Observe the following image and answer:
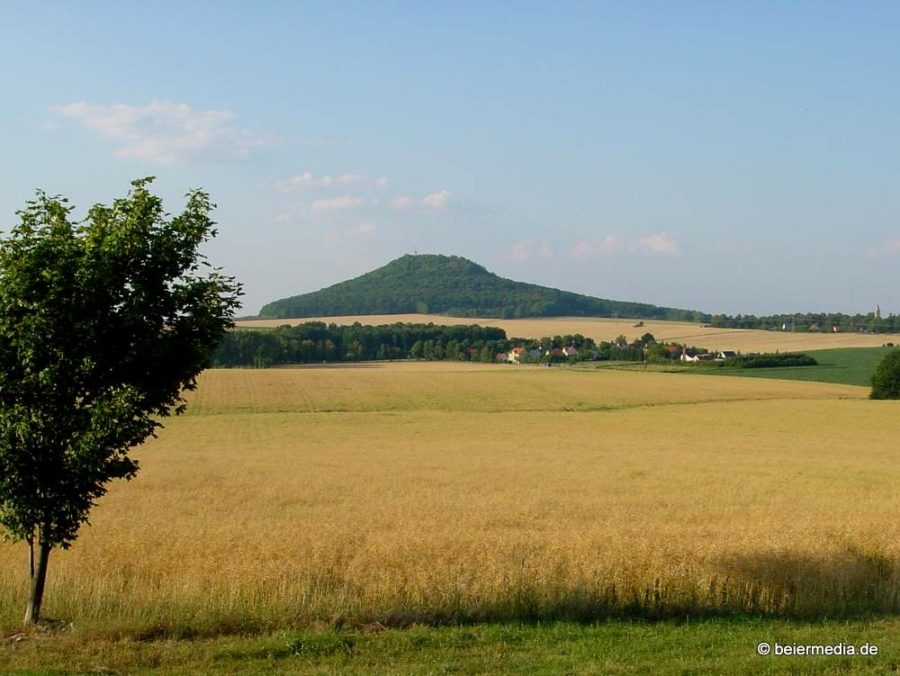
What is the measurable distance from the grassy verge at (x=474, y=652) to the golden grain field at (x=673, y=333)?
334 feet

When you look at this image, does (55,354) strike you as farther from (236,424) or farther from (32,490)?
(236,424)

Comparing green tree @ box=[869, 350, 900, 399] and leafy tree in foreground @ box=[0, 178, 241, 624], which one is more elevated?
leafy tree in foreground @ box=[0, 178, 241, 624]

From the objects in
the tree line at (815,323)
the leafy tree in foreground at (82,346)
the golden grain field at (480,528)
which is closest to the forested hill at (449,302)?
the tree line at (815,323)

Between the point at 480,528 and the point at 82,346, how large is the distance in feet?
29.2

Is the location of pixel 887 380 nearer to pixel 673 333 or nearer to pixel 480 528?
pixel 673 333

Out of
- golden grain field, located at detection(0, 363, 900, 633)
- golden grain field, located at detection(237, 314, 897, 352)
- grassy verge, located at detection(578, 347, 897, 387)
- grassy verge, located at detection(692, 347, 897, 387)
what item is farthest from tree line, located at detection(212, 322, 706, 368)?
golden grain field, located at detection(0, 363, 900, 633)

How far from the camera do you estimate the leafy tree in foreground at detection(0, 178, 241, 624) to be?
9.26m

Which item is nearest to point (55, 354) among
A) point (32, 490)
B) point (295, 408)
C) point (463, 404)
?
point (32, 490)

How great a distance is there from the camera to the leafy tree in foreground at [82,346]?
9258 mm

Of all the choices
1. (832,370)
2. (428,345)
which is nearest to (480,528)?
(832,370)

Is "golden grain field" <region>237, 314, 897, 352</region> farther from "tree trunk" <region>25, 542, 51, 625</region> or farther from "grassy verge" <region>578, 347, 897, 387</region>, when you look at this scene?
"tree trunk" <region>25, 542, 51, 625</region>

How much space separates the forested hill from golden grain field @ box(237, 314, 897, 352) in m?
10.7

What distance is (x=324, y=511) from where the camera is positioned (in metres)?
19.9

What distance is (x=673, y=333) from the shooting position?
416 ft
